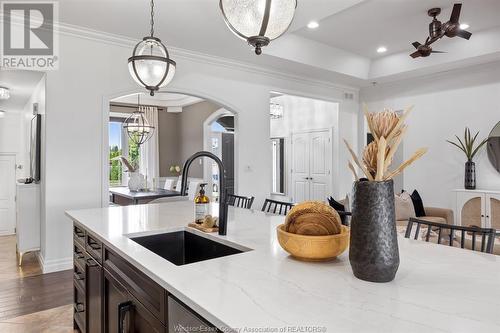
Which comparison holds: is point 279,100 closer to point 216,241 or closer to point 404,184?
point 404,184

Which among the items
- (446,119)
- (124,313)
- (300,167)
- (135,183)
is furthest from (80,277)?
(446,119)

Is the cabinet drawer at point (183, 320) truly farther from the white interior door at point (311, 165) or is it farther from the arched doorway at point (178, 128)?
the arched doorway at point (178, 128)

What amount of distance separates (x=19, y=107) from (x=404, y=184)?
803cm

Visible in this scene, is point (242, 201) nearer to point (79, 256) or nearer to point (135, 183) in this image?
point (79, 256)

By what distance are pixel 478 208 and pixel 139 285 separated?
5.32 m

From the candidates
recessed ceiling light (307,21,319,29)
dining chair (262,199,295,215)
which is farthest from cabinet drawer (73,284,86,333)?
recessed ceiling light (307,21,319,29)

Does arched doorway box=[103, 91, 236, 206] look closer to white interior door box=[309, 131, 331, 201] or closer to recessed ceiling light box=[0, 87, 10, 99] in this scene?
white interior door box=[309, 131, 331, 201]

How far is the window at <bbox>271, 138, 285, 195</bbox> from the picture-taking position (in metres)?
7.95

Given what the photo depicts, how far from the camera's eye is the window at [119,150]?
8.38 metres

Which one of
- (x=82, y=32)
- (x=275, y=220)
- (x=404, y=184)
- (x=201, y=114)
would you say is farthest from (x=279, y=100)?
(x=275, y=220)

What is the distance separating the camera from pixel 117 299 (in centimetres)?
158

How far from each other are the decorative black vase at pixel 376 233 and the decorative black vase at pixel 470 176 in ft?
16.5

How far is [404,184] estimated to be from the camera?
20.4 feet

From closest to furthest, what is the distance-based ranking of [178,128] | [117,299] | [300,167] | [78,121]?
1. [117,299]
2. [78,121]
3. [300,167]
4. [178,128]
